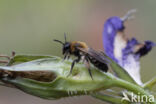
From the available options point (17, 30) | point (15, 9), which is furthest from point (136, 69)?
point (15, 9)

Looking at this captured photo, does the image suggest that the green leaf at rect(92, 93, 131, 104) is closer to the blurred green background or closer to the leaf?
the leaf

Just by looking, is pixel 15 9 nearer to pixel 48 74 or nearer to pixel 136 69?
pixel 136 69

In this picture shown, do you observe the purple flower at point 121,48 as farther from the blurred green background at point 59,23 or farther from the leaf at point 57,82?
the blurred green background at point 59,23

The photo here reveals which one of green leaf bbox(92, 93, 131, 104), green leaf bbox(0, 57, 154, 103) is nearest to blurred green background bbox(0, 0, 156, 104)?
green leaf bbox(92, 93, 131, 104)

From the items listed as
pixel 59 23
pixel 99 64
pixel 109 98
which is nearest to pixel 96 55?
pixel 99 64

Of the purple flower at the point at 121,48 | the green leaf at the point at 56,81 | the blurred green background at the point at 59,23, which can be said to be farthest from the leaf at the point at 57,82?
the blurred green background at the point at 59,23

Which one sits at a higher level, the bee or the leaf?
the bee

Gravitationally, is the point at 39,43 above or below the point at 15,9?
below
